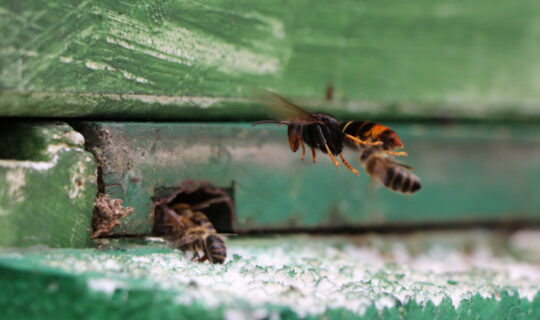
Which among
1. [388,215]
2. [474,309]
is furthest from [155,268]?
[388,215]

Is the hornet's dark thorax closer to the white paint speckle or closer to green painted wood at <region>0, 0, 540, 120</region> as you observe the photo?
green painted wood at <region>0, 0, 540, 120</region>

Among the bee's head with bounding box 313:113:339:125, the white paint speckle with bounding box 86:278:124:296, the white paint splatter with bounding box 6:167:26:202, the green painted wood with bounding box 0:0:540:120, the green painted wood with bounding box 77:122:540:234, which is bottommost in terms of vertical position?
the white paint speckle with bounding box 86:278:124:296

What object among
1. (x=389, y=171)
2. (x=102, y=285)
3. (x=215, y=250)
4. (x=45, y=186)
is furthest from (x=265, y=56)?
(x=102, y=285)

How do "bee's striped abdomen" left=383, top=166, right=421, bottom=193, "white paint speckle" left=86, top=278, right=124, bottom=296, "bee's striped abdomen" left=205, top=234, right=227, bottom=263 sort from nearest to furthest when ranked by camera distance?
"white paint speckle" left=86, top=278, right=124, bottom=296 → "bee's striped abdomen" left=205, top=234, right=227, bottom=263 → "bee's striped abdomen" left=383, top=166, right=421, bottom=193

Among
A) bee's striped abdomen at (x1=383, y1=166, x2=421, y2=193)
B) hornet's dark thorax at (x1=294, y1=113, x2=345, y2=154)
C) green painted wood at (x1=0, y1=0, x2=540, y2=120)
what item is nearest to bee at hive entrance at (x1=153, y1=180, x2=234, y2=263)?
green painted wood at (x1=0, y1=0, x2=540, y2=120)

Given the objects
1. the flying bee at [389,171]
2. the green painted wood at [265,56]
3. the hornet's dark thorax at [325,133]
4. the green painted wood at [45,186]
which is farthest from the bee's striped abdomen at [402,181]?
the green painted wood at [45,186]

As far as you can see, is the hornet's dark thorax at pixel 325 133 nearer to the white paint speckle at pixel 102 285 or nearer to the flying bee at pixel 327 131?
the flying bee at pixel 327 131
